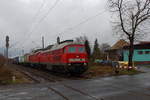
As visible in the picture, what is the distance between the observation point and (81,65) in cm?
2503

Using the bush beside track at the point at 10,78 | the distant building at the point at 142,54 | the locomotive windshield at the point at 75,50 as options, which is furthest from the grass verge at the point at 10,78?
the distant building at the point at 142,54

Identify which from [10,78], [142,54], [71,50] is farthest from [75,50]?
[142,54]

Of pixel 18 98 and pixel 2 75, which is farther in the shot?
pixel 2 75

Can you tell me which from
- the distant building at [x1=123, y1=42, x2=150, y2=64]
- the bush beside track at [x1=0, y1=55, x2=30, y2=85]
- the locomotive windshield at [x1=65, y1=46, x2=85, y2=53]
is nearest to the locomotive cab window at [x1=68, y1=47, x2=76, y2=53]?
the locomotive windshield at [x1=65, y1=46, x2=85, y2=53]

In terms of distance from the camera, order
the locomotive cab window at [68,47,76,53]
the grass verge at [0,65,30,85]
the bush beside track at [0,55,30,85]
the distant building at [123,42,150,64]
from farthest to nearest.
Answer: the distant building at [123,42,150,64], the locomotive cab window at [68,47,76,53], the bush beside track at [0,55,30,85], the grass verge at [0,65,30,85]

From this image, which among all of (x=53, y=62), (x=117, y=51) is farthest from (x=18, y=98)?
(x=117, y=51)

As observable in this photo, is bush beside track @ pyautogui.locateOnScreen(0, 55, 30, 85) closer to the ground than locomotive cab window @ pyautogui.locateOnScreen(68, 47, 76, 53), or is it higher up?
closer to the ground

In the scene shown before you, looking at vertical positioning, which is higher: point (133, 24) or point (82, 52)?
point (133, 24)

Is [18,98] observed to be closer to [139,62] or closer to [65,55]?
[65,55]

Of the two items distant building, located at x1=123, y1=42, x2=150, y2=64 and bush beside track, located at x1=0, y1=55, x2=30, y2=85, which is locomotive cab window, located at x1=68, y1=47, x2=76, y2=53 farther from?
distant building, located at x1=123, y1=42, x2=150, y2=64

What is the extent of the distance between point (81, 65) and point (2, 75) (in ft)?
29.1

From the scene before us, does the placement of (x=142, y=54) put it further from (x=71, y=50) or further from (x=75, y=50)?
(x=71, y=50)

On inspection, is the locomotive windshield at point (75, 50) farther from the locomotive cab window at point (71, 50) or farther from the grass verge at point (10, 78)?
the grass verge at point (10, 78)

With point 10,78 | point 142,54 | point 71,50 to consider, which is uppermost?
point 142,54
